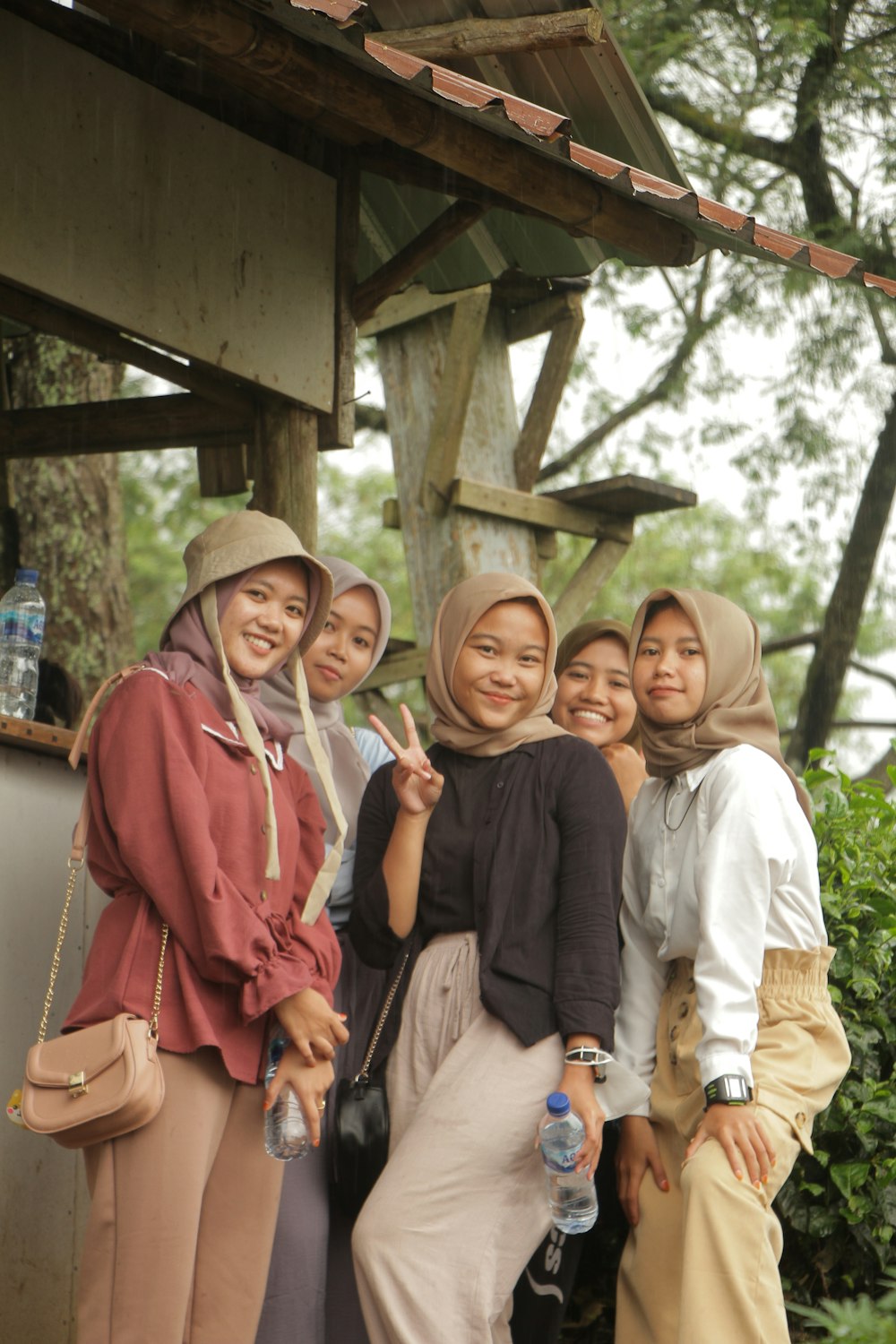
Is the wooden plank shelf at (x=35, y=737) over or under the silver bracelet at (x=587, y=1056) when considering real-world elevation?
over

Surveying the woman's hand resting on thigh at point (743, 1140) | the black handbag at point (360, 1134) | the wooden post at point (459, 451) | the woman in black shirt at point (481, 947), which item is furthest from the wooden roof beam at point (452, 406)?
the woman's hand resting on thigh at point (743, 1140)

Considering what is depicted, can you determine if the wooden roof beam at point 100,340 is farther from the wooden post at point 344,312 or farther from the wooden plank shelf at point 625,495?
the wooden plank shelf at point 625,495

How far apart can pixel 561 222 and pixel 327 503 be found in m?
14.7

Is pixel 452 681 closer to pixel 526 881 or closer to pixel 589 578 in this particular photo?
pixel 526 881

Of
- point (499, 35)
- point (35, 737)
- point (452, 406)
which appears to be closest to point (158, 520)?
point (452, 406)

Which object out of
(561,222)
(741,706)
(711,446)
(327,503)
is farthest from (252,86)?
(327,503)

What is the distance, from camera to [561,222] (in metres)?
4.84

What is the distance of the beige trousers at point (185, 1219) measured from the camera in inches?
120

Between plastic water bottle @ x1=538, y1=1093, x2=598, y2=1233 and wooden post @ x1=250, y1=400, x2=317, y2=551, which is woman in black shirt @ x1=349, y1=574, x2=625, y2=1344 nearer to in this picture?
plastic water bottle @ x1=538, y1=1093, x2=598, y2=1233

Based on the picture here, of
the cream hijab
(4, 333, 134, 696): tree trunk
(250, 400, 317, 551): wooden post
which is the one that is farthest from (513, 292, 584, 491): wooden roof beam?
the cream hijab

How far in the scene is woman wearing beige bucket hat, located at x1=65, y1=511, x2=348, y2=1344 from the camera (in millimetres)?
3078

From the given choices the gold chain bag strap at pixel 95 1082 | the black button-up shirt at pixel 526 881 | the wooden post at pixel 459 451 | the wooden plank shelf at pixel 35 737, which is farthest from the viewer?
the wooden post at pixel 459 451

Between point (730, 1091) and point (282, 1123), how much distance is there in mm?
965

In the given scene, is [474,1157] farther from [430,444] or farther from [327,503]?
[327,503]
